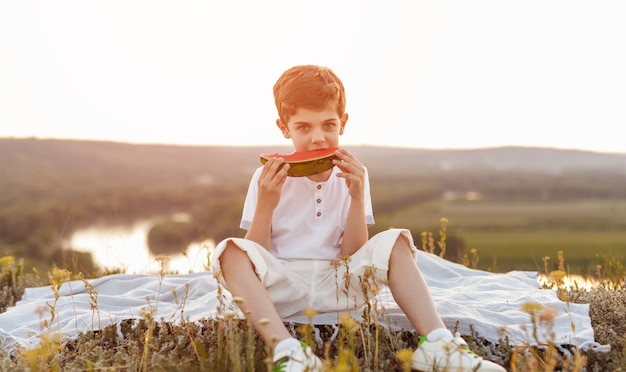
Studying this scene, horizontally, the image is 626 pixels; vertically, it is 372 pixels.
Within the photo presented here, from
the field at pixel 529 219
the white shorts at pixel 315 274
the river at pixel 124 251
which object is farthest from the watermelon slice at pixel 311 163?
the field at pixel 529 219

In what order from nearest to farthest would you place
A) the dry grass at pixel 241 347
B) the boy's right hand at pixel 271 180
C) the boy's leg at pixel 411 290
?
the dry grass at pixel 241 347
the boy's leg at pixel 411 290
the boy's right hand at pixel 271 180

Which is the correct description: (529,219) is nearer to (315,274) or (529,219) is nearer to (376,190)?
(376,190)

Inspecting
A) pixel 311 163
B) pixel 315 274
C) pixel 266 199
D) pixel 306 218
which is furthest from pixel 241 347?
pixel 311 163

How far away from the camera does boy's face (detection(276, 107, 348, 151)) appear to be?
11.6 feet

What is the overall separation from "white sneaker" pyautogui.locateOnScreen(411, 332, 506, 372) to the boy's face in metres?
1.28

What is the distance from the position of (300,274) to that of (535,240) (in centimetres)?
6061

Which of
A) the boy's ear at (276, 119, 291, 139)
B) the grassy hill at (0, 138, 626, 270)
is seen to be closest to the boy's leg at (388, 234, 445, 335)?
the boy's ear at (276, 119, 291, 139)

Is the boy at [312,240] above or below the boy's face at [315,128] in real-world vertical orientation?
below

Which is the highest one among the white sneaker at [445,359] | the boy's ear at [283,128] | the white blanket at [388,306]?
the boy's ear at [283,128]

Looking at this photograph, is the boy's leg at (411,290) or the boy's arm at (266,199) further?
the boy's arm at (266,199)

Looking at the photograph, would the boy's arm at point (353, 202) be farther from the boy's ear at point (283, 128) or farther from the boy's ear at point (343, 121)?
the boy's ear at point (283, 128)

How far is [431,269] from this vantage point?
5629 mm

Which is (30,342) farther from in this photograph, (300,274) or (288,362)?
(288,362)

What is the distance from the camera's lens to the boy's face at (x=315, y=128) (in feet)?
11.6
